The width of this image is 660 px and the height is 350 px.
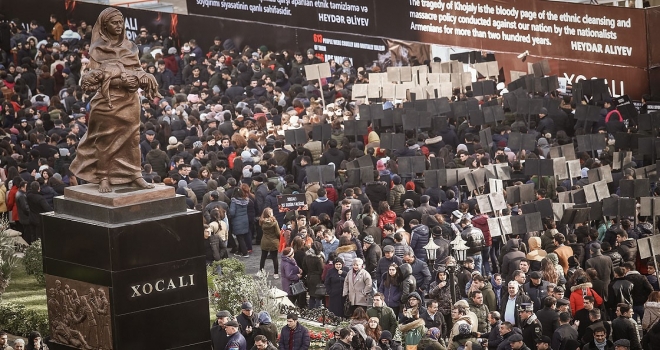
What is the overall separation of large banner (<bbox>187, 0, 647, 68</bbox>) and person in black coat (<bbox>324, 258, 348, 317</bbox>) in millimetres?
14346

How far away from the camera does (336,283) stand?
70.4 ft

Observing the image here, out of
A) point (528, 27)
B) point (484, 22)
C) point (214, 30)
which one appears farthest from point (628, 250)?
point (214, 30)

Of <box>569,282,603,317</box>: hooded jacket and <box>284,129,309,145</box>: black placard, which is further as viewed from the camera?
<box>284,129,309,145</box>: black placard

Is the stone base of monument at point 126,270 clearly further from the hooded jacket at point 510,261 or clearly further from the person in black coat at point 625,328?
the hooded jacket at point 510,261

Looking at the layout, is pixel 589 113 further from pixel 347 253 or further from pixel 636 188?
pixel 347 253

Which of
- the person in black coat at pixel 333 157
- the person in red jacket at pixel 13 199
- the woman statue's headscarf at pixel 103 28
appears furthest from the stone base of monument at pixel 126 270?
the person in black coat at pixel 333 157

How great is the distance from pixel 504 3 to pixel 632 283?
1724 centimetres

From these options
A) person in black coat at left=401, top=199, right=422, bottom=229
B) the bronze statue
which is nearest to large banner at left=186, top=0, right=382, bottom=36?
person in black coat at left=401, top=199, right=422, bottom=229

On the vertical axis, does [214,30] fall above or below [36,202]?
above

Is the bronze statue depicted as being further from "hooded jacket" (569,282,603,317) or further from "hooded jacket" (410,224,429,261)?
"hooded jacket" (410,224,429,261)

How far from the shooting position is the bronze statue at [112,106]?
1434cm

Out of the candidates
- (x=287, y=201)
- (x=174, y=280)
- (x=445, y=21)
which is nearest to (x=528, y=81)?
(x=445, y=21)

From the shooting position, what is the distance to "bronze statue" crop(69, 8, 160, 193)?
14.3 m

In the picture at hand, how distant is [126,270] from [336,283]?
7.71 m
